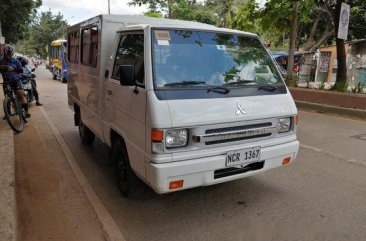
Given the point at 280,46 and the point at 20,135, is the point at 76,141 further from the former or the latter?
the point at 280,46

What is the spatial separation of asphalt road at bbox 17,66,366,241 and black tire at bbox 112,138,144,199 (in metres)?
0.11

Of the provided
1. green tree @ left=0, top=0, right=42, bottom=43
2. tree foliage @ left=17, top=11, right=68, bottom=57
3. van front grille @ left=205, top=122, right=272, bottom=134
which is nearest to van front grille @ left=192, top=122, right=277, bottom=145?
van front grille @ left=205, top=122, right=272, bottom=134

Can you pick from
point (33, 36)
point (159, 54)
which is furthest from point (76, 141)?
point (33, 36)

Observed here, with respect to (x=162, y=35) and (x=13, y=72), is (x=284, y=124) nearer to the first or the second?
(x=162, y=35)

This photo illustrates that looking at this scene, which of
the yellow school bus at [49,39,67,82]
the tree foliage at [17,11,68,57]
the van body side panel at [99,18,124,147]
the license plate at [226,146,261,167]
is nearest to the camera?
the license plate at [226,146,261,167]

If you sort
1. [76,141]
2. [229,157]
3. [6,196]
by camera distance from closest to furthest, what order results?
1. [229,157]
2. [6,196]
3. [76,141]

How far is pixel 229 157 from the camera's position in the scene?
3.64m

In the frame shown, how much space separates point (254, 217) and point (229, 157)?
762mm

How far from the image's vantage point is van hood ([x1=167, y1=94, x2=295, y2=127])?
3.42 m

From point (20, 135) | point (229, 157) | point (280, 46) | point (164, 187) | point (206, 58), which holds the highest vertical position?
point (280, 46)

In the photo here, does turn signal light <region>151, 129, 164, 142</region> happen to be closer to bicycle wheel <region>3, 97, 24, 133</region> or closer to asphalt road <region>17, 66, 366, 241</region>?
asphalt road <region>17, 66, 366, 241</region>

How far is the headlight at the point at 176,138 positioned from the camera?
11.1 feet

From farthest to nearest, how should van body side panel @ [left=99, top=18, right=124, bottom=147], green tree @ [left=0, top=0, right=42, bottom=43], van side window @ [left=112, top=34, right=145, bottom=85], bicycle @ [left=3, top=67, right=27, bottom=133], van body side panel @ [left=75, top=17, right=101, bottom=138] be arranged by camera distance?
green tree @ [left=0, top=0, right=42, bottom=43], bicycle @ [left=3, top=67, right=27, bottom=133], van body side panel @ [left=75, top=17, right=101, bottom=138], van body side panel @ [left=99, top=18, right=124, bottom=147], van side window @ [left=112, top=34, right=145, bottom=85]

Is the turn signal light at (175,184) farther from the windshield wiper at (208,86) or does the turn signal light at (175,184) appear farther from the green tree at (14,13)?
the green tree at (14,13)
